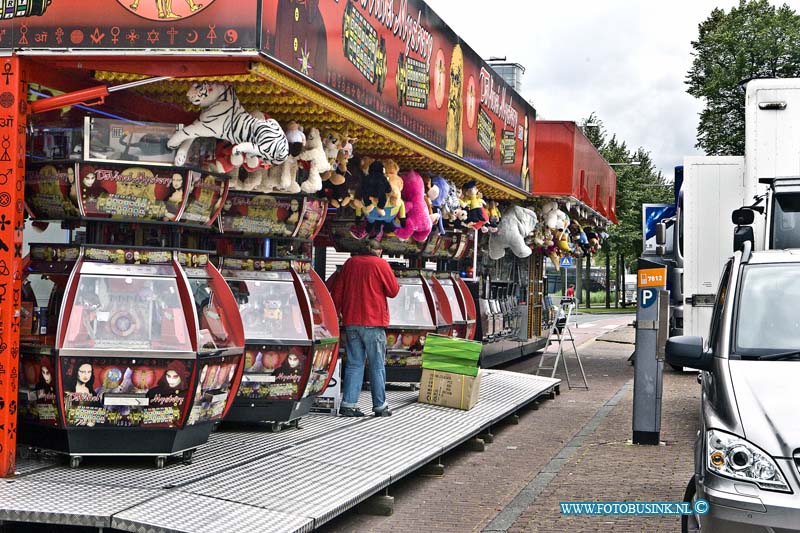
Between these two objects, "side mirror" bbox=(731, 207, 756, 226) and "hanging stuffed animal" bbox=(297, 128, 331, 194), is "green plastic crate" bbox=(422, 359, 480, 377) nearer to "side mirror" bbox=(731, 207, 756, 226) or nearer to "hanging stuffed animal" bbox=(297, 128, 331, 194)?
"hanging stuffed animal" bbox=(297, 128, 331, 194)

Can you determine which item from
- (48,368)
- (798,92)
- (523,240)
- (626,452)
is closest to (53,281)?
(48,368)

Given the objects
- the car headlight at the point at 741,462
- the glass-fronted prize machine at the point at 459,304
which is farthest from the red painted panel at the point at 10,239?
the glass-fronted prize machine at the point at 459,304

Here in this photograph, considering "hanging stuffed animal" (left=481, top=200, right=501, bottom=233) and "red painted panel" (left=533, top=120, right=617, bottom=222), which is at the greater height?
"red painted panel" (left=533, top=120, right=617, bottom=222)

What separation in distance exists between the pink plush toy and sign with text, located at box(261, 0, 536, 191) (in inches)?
22.3

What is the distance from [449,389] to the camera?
40.4 ft

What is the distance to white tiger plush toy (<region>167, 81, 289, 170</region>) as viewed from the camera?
8.01 m

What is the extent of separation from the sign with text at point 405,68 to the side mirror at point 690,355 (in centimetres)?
316

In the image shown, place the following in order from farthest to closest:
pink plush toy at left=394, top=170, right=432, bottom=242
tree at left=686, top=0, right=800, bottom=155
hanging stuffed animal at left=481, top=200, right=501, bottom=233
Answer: tree at left=686, top=0, right=800, bottom=155
hanging stuffed animal at left=481, top=200, right=501, bottom=233
pink plush toy at left=394, top=170, right=432, bottom=242

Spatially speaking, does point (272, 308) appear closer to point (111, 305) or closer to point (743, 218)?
point (111, 305)

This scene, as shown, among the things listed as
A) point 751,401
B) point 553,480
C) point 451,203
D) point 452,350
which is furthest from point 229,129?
point 451,203

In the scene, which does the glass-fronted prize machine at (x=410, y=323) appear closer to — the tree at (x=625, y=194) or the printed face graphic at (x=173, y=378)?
the printed face graphic at (x=173, y=378)

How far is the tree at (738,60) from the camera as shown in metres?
47.2

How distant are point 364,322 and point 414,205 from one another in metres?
2.51

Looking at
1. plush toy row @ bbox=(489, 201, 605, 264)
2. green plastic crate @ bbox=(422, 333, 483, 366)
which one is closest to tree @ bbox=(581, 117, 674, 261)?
plush toy row @ bbox=(489, 201, 605, 264)
